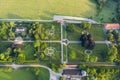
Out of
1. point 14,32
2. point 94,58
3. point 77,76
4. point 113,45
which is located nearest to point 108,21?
point 113,45

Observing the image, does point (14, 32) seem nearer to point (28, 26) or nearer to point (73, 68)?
point (28, 26)

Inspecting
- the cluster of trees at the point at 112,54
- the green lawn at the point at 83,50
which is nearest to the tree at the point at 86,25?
the green lawn at the point at 83,50

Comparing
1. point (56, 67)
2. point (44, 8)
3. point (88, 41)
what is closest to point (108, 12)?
point (88, 41)

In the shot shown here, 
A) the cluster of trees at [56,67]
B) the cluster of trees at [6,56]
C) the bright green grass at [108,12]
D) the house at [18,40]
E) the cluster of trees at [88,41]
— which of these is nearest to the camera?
the cluster of trees at [56,67]

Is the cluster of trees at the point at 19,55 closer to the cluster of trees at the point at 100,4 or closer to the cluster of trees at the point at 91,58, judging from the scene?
the cluster of trees at the point at 91,58

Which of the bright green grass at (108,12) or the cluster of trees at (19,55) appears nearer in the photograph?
the cluster of trees at (19,55)

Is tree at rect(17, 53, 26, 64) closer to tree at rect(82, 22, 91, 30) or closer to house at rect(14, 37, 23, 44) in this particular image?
house at rect(14, 37, 23, 44)
